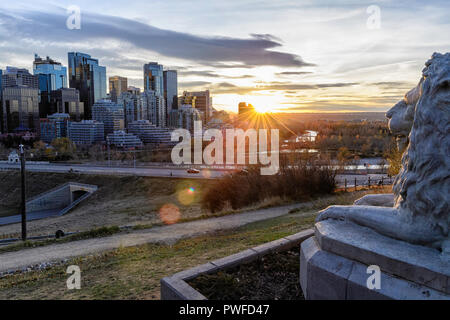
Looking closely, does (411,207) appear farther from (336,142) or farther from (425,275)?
(336,142)

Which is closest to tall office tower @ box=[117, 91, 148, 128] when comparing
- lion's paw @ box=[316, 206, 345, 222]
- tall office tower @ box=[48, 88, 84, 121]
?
tall office tower @ box=[48, 88, 84, 121]

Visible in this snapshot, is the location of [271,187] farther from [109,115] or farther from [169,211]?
[109,115]

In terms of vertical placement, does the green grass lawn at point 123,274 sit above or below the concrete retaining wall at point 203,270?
below

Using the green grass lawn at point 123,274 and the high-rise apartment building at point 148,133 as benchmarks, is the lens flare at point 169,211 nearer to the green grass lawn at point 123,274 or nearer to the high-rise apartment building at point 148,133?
the green grass lawn at point 123,274

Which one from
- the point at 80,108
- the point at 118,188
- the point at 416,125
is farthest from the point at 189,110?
the point at 416,125

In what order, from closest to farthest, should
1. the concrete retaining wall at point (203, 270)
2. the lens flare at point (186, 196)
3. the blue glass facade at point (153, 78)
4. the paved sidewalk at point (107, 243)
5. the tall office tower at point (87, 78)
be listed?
the concrete retaining wall at point (203, 270) < the paved sidewalk at point (107, 243) < the lens flare at point (186, 196) < the blue glass facade at point (153, 78) < the tall office tower at point (87, 78)

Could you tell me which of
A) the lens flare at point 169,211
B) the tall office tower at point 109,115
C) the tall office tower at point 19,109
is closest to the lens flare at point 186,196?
the lens flare at point 169,211

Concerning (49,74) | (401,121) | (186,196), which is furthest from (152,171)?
(49,74)
